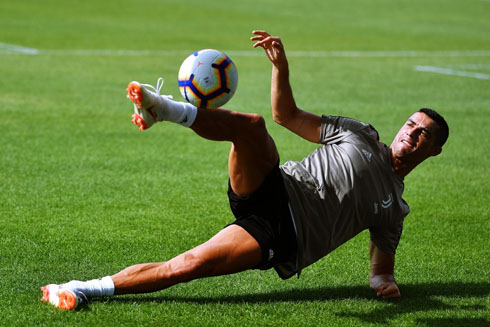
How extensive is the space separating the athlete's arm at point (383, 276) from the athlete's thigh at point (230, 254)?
108 cm

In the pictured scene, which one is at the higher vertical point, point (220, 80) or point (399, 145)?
point (220, 80)

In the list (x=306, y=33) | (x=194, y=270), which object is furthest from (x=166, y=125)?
(x=306, y=33)

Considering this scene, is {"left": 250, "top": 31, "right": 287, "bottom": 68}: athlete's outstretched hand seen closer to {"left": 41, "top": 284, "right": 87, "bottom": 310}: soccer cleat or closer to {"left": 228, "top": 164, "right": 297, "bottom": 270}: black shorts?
{"left": 228, "top": 164, "right": 297, "bottom": 270}: black shorts

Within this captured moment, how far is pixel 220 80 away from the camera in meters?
5.68

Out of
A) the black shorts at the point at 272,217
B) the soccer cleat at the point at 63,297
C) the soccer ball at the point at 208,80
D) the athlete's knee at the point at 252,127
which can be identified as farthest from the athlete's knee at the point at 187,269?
the soccer ball at the point at 208,80

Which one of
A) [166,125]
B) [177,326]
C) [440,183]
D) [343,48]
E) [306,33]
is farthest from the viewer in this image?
[306,33]

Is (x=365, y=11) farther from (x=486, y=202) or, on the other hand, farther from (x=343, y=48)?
(x=486, y=202)

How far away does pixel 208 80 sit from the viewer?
567cm

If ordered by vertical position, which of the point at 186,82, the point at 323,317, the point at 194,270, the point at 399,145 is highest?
the point at 186,82

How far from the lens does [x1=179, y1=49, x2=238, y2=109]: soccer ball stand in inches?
222

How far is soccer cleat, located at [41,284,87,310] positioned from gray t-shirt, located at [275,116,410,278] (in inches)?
56.2

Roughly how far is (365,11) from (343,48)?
13148 mm

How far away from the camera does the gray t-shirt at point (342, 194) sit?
17.9ft

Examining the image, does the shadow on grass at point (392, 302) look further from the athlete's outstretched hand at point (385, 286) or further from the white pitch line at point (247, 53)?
the white pitch line at point (247, 53)
